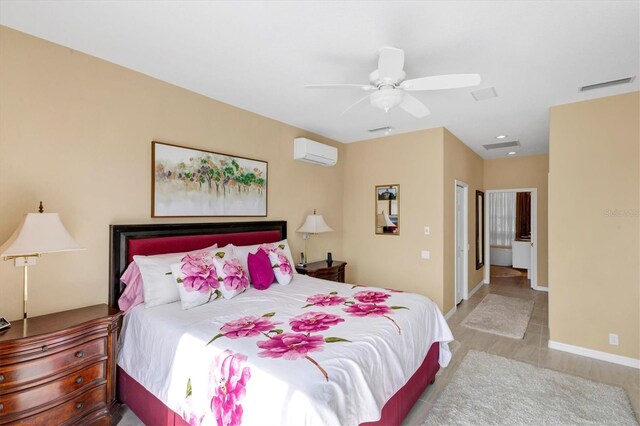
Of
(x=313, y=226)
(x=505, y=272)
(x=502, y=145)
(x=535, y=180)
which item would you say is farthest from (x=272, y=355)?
(x=505, y=272)

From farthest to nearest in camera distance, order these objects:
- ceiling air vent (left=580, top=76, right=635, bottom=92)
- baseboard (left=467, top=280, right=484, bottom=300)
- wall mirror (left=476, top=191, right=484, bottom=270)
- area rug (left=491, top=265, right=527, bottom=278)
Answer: area rug (left=491, top=265, right=527, bottom=278), wall mirror (left=476, top=191, right=484, bottom=270), baseboard (left=467, top=280, right=484, bottom=300), ceiling air vent (left=580, top=76, right=635, bottom=92)

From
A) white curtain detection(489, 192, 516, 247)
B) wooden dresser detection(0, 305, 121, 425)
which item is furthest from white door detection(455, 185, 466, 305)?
wooden dresser detection(0, 305, 121, 425)

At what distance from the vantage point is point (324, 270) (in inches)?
156

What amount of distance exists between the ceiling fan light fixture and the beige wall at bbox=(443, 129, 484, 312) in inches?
89.0

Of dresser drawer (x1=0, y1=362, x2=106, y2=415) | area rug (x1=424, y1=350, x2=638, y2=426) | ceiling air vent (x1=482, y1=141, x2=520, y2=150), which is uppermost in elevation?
ceiling air vent (x1=482, y1=141, x2=520, y2=150)

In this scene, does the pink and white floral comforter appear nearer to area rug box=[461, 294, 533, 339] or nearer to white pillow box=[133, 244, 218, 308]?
white pillow box=[133, 244, 218, 308]

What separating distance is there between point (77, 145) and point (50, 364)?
1535mm

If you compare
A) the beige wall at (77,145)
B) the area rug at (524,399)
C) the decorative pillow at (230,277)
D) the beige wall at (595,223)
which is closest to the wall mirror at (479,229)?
the beige wall at (595,223)

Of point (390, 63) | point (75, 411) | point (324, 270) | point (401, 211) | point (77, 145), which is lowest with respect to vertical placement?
point (75, 411)

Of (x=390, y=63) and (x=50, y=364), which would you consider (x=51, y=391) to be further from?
(x=390, y=63)

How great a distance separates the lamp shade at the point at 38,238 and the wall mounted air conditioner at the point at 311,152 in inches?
107

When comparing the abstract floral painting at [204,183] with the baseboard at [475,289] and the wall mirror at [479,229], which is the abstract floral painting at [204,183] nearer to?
the baseboard at [475,289]

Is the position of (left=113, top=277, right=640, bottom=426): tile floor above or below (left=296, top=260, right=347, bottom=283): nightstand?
below

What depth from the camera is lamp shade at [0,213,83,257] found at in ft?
5.79
